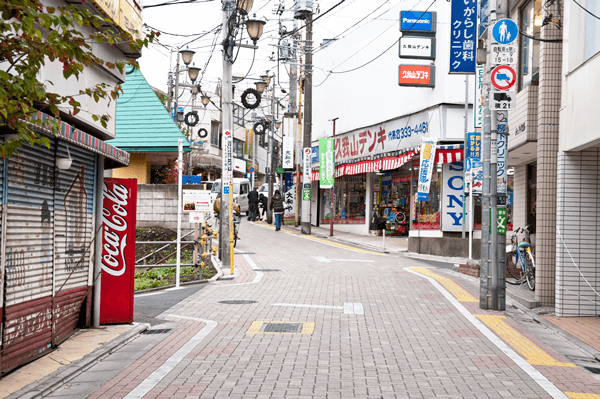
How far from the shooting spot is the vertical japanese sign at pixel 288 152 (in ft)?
136

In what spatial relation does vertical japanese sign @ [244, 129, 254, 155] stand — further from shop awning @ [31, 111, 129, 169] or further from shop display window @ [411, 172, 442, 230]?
shop awning @ [31, 111, 129, 169]

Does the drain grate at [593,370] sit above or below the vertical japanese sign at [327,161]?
below

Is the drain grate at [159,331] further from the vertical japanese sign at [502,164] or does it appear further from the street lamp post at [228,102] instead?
the street lamp post at [228,102]

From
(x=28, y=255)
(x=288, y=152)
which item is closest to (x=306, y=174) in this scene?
(x=288, y=152)

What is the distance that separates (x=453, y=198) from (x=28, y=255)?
19716 mm

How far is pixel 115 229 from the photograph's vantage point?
32.1ft

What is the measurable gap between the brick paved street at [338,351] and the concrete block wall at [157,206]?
791cm

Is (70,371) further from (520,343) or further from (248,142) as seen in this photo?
(248,142)

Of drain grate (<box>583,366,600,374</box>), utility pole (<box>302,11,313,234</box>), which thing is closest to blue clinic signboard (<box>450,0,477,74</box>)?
utility pole (<box>302,11,313,234</box>)

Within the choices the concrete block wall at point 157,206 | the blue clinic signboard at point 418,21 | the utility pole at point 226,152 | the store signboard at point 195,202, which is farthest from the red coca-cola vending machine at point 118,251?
the blue clinic signboard at point 418,21

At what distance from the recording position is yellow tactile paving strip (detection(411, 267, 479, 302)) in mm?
12879

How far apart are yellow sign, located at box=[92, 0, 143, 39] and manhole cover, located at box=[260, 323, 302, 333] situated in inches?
178

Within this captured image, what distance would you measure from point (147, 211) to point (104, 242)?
12.5m

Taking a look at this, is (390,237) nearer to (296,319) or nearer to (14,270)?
(296,319)
